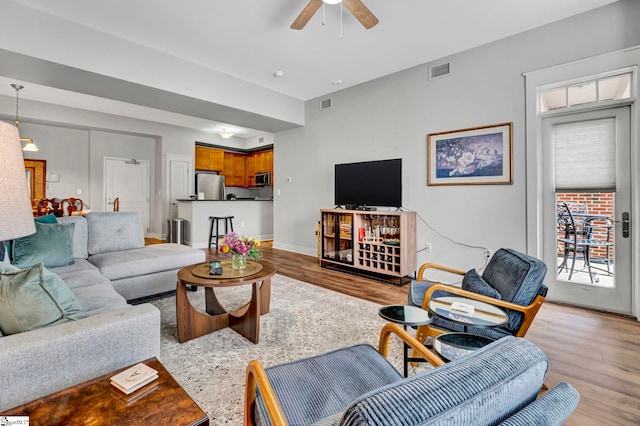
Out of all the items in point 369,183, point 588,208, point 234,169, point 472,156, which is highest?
point 234,169

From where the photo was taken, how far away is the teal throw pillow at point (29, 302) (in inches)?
47.1

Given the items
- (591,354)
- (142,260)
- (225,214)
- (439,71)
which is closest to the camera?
(591,354)

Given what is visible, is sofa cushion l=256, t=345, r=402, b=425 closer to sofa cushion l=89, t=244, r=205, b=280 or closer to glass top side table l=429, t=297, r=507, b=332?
glass top side table l=429, t=297, r=507, b=332

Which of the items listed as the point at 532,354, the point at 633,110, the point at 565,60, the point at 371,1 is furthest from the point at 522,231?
the point at 532,354

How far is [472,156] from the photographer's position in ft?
12.0

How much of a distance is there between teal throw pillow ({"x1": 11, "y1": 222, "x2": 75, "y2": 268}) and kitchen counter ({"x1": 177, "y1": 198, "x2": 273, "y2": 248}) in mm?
3343

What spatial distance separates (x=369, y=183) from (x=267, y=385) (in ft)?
12.3

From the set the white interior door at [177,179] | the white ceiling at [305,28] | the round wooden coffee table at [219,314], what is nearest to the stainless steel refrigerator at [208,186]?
the white interior door at [177,179]

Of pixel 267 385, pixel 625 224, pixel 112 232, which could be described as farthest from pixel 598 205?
pixel 112 232

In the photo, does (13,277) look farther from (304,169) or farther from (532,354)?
(304,169)

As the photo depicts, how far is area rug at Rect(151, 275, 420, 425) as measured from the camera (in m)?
1.70

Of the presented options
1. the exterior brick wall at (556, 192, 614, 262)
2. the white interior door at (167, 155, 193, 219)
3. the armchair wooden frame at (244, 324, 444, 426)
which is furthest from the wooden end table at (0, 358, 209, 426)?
the white interior door at (167, 155, 193, 219)

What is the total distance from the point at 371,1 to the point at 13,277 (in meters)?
3.28

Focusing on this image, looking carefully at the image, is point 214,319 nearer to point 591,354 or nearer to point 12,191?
point 12,191
